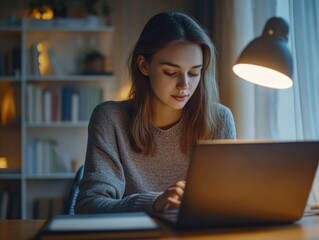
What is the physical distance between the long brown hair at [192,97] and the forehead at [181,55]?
0.01m

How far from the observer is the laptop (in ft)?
3.66

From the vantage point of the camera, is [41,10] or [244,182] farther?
[41,10]

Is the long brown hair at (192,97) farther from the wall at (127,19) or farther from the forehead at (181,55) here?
the wall at (127,19)

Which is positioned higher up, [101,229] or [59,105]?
[101,229]

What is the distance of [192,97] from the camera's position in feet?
6.27

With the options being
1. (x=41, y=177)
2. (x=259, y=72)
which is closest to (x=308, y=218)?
(x=259, y=72)

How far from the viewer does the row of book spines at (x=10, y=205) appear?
416cm

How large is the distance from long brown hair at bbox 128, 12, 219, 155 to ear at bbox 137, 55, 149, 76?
14 mm

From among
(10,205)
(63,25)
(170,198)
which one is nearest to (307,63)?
(170,198)

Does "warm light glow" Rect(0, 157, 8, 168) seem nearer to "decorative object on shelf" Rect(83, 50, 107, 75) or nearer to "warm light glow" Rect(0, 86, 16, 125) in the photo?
"warm light glow" Rect(0, 86, 16, 125)

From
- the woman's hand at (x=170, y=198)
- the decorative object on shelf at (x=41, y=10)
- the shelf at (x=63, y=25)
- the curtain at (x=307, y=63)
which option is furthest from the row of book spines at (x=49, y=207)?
the woman's hand at (x=170, y=198)

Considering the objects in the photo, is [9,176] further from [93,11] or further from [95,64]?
[93,11]

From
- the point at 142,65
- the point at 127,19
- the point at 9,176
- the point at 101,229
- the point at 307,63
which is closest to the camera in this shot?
the point at 101,229

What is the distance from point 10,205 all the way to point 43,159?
1.33 ft
